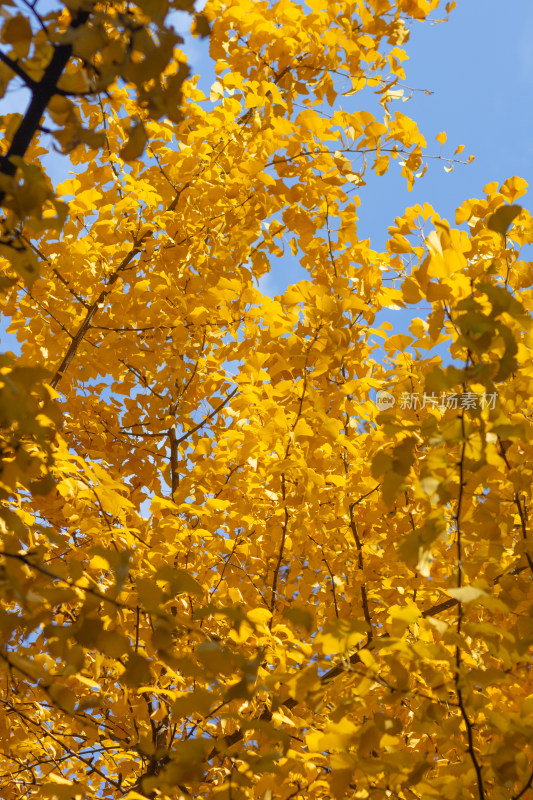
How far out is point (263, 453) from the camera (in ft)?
8.30

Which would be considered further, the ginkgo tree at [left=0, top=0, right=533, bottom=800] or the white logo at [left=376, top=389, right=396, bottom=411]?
the white logo at [left=376, top=389, right=396, bottom=411]

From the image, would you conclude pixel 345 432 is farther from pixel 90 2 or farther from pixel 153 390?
pixel 90 2

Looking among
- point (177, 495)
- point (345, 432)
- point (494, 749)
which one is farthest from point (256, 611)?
point (345, 432)

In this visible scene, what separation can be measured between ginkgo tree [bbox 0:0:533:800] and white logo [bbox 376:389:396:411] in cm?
4

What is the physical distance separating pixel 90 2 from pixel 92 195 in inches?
53.4

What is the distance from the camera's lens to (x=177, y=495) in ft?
7.78

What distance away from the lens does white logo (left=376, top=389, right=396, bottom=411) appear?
8.56ft

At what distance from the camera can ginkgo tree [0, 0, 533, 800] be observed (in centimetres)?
126

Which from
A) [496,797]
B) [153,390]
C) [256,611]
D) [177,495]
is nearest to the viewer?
[496,797]

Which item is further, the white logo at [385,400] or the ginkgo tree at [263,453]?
the white logo at [385,400]

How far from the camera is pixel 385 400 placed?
267cm

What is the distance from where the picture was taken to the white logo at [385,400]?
261 cm

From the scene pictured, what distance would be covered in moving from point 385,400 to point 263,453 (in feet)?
1.83

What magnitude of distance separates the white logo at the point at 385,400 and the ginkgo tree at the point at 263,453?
0.04 m
